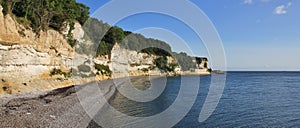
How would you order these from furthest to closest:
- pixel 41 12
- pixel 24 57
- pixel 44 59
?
1. pixel 41 12
2. pixel 44 59
3. pixel 24 57

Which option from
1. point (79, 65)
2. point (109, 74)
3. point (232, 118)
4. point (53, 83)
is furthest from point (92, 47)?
point (232, 118)

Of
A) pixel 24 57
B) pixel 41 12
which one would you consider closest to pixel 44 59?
pixel 24 57

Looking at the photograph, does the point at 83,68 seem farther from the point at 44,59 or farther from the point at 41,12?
the point at 44,59

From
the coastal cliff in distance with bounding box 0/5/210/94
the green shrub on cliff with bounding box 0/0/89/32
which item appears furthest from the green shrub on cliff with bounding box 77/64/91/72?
the green shrub on cliff with bounding box 0/0/89/32

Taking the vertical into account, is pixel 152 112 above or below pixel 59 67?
below

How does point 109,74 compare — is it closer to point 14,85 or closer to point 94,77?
point 94,77

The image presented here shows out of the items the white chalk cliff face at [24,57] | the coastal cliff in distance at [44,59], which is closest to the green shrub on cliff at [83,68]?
the coastal cliff in distance at [44,59]

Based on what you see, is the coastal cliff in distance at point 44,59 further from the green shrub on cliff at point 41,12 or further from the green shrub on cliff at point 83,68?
the green shrub on cliff at point 41,12

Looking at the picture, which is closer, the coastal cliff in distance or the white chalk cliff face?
the white chalk cliff face

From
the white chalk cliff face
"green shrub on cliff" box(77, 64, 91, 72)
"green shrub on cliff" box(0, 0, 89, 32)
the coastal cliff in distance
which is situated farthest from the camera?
"green shrub on cliff" box(77, 64, 91, 72)

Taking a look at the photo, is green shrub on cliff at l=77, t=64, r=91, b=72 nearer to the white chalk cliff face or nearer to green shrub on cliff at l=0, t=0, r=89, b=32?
the white chalk cliff face

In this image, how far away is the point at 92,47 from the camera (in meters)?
60.2

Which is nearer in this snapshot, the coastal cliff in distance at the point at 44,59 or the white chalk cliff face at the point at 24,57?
the white chalk cliff face at the point at 24,57

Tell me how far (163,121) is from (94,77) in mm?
34277
